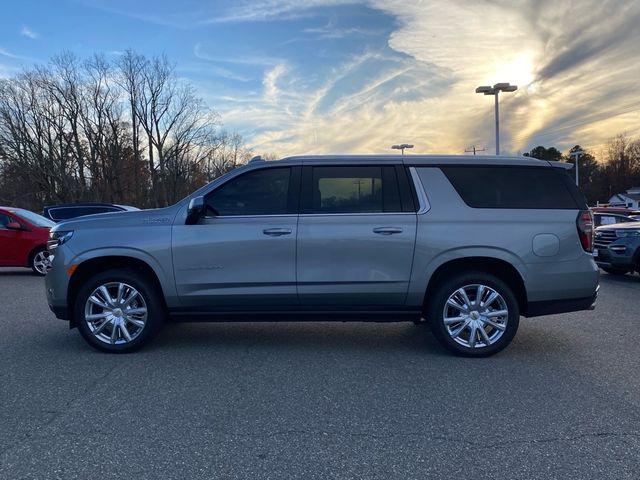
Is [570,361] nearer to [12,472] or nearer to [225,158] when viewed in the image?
[12,472]

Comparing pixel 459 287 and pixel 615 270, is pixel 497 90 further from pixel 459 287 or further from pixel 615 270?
pixel 459 287

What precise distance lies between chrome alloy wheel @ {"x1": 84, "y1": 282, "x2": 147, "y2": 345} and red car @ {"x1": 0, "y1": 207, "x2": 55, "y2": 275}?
7.37m

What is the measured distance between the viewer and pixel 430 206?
4.84m

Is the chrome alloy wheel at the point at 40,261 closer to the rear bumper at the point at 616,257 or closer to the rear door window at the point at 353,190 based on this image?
the rear door window at the point at 353,190

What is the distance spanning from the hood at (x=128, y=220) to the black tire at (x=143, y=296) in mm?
498

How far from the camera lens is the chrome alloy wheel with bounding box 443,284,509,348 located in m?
4.82

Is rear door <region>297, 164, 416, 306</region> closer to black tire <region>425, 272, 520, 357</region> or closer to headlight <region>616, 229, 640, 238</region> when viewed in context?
black tire <region>425, 272, 520, 357</region>

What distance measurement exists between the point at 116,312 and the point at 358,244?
2.60m

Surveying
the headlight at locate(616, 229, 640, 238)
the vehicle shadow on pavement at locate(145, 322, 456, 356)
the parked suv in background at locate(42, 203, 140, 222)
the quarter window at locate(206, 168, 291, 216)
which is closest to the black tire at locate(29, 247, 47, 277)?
the parked suv in background at locate(42, 203, 140, 222)

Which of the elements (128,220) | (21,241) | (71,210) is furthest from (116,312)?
(71,210)

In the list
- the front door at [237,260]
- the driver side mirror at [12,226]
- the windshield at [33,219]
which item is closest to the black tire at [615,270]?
the front door at [237,260]

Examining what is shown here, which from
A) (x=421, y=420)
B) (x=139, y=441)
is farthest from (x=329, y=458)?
(x=139, y=441)

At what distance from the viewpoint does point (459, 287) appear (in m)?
4.80

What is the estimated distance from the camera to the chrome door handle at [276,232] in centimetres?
482
